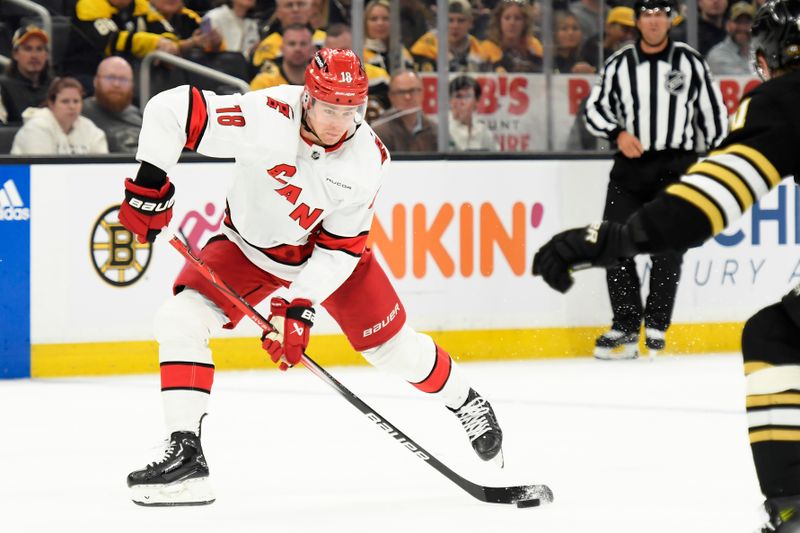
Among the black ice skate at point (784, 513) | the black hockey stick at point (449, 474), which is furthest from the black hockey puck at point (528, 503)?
the black ice skate at point (784, 513)

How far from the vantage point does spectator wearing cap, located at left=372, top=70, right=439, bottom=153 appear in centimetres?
575

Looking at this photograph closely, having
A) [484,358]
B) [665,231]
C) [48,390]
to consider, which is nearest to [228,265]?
[665,231]

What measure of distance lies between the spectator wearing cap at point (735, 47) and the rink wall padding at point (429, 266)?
69 centimetres

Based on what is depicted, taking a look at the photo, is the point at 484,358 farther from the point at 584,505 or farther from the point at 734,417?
the point at 584,505

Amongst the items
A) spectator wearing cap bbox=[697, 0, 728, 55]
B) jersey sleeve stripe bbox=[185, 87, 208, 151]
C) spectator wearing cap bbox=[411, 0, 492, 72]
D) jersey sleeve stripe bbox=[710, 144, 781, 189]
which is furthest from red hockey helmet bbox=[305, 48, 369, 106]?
spectator wearing cap bbox=[697, 0, 728, 55]

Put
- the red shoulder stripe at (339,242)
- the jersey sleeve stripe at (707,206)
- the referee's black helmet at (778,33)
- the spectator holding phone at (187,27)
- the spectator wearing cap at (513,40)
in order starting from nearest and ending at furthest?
the jersey sleeve stripe at (707,206), the referee's black helmet at (778,33), the red shoulder stripe at (339,242), the spectator holding phone at (187,27), the spectator wearing cap at (513,40)

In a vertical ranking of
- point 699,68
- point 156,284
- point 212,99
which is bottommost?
point 156,284

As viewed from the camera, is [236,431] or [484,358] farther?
[484,358]

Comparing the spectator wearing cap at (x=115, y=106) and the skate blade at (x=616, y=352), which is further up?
the spectator wearing cap at (x=115, y=106)

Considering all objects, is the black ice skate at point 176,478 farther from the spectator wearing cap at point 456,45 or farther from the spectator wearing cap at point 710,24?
the spectator wearing cap at point 710,24

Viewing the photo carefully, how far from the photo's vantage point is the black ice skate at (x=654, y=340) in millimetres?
5723

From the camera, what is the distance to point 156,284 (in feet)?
17.3

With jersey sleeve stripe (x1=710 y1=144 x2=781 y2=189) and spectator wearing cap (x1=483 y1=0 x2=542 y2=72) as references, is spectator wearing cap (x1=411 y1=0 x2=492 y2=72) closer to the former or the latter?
spectator wearing cap (x1=483 y1=0 x2=542 y2=72)

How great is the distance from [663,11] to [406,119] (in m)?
1.14
